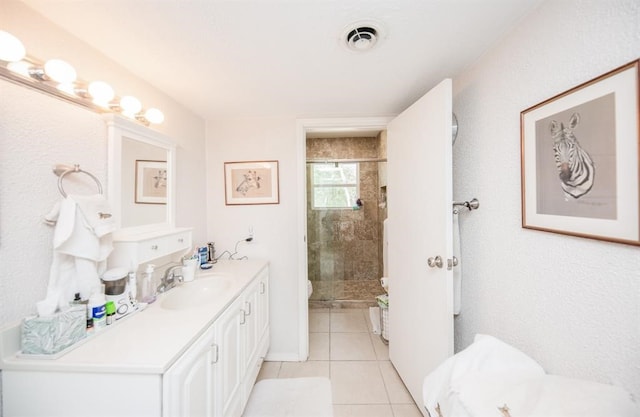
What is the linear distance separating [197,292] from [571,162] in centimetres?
192

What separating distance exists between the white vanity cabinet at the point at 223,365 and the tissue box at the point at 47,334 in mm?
385

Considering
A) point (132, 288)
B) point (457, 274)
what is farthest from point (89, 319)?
point (457, 274)

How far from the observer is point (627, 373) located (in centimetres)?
65

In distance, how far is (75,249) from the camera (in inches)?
34.5

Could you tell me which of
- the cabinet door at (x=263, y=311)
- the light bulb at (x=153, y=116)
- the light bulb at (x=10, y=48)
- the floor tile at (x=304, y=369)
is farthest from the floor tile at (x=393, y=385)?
the light bulb at (x=10, y=48)

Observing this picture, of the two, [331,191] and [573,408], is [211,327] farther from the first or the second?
[331,191]

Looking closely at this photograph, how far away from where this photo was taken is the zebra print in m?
0.71

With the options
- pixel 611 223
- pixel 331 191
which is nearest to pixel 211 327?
pixel 611 223

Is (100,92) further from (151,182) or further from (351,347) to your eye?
(351,347)

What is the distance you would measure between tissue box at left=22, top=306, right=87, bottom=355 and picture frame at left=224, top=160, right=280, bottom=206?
1306mm

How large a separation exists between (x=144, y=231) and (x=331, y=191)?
7.47 ft

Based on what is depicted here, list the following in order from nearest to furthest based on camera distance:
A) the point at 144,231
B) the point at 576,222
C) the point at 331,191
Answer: the point at 576,222, the point at 144,231, the point at 331,191

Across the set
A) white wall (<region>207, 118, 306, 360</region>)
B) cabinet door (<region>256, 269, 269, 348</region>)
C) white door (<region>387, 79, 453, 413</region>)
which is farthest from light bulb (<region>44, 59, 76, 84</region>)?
white door (<region>387, 79, 453, 413</region>)

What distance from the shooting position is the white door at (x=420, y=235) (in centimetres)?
Result: 120
